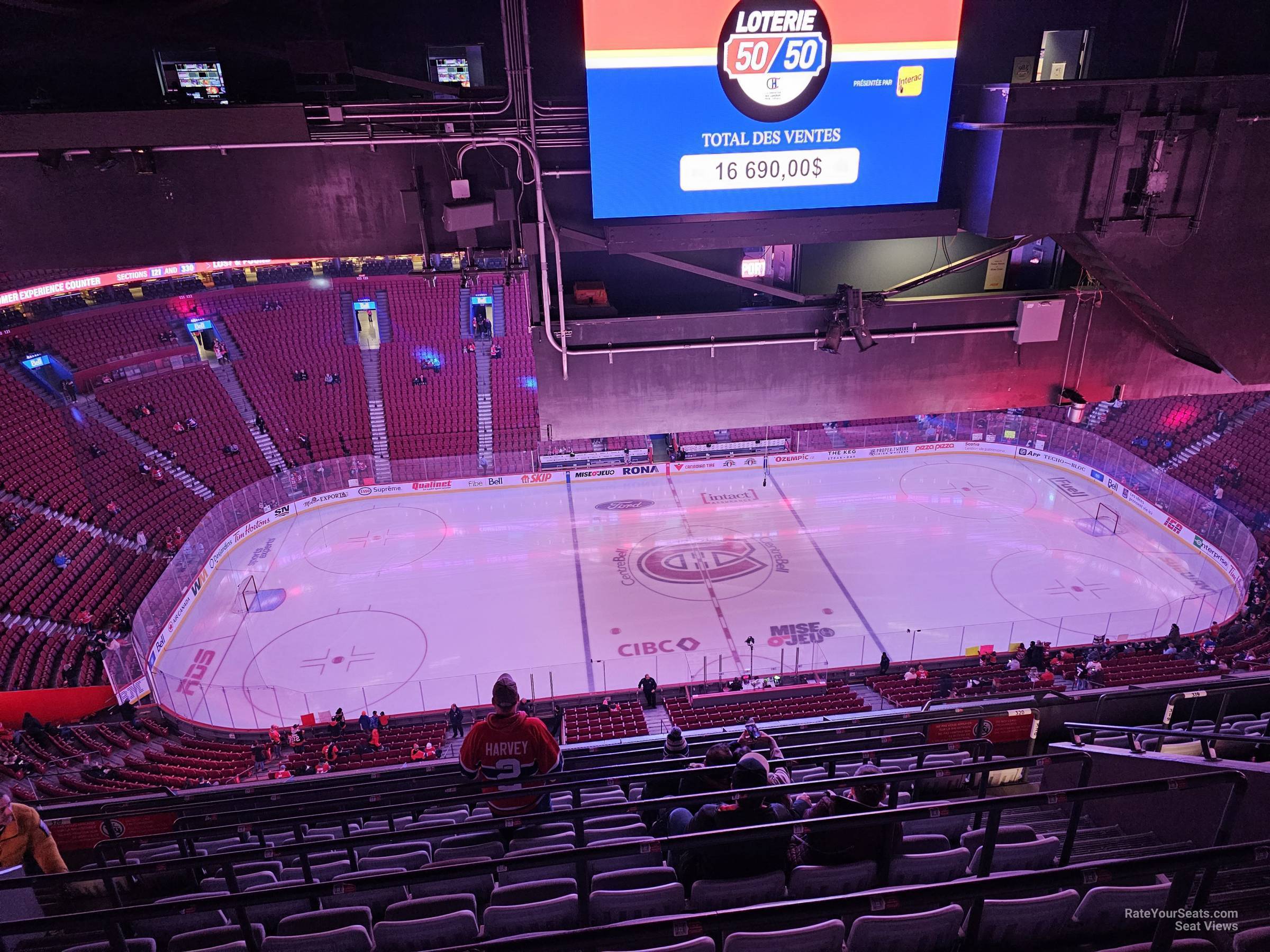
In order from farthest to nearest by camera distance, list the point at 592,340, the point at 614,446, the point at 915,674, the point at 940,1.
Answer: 1. the point at 614,446
2. the point at 915,674
3. the point at 592,340
4. the point at 940,1

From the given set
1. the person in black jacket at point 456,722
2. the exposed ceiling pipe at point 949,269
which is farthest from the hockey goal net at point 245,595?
the exposed ceiling pipe at point 949,269

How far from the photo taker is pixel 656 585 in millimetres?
18906

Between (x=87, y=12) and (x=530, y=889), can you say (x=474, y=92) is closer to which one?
(x=87, y=12)

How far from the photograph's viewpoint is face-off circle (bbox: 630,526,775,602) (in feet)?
61.3

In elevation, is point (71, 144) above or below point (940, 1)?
below

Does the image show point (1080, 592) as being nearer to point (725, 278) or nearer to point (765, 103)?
point (725, 278)

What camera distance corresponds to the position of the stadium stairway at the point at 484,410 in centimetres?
2589

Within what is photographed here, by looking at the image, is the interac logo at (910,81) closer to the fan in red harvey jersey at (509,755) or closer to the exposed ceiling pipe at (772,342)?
the exposed ceiling pipe at (772,342)

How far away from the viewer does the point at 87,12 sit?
→ 17.8ft

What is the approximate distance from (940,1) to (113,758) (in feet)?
53.6

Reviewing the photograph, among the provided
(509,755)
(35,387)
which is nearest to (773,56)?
(509,755)

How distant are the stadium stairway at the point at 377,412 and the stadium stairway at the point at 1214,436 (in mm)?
24610

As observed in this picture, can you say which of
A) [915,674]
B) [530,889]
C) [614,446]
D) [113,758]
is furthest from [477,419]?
[530,889]

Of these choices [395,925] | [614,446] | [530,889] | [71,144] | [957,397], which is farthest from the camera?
[614,446]
